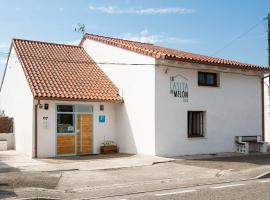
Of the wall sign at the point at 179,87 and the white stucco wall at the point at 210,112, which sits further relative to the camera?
the wall sign at the point at 179,87

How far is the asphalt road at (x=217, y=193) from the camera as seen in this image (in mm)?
8516

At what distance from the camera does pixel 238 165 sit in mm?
14484

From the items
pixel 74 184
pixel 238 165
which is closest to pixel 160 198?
pixel 74 184

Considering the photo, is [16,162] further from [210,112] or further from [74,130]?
[210,112]

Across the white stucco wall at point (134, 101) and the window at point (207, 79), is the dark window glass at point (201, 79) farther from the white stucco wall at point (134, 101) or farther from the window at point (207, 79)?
the white stucco wall at point (134, 101)

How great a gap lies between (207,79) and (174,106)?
250cm

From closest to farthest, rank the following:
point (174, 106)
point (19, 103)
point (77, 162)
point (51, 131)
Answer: point (77, 162)
point (51, 131)
point (174, 106)
point (19, 103)

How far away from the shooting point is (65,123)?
57.7 ft

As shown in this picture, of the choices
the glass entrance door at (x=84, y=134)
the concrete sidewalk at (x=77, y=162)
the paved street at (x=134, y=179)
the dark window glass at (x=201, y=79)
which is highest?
the dark window glass at (x=201, y=79)

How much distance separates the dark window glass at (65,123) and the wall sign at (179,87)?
15.0ft

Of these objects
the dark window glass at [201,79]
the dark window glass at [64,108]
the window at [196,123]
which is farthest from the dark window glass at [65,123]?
the dark window glass at [201,79]

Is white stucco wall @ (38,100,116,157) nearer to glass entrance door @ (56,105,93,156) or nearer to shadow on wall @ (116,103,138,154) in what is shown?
glass entrance door @ (56,105,93,156)

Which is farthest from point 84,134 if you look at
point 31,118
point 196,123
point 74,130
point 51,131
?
point 196,123

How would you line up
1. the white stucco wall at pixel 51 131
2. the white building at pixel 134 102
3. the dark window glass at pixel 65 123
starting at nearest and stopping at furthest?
the white stucco wall at pixel 51 131
the white building at pixel 134 102
the dark window glass at pixel 65 123
